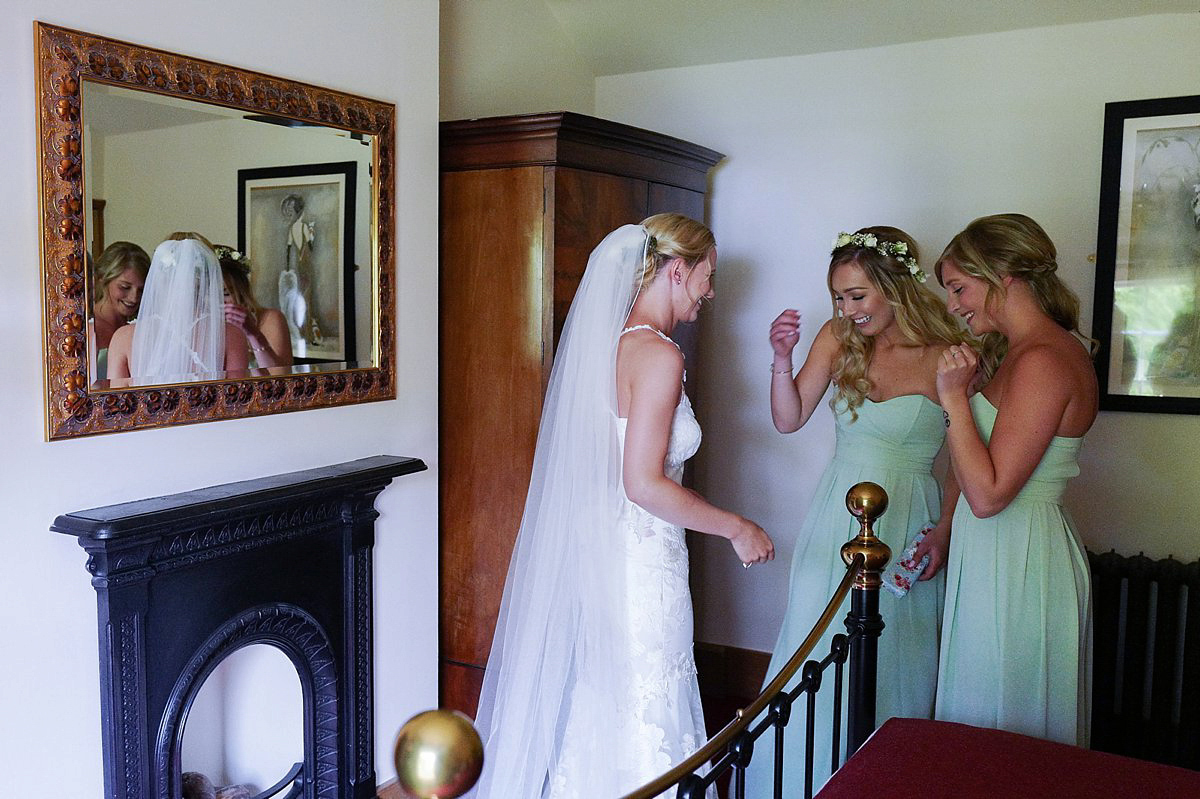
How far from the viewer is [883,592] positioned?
2.97 meters

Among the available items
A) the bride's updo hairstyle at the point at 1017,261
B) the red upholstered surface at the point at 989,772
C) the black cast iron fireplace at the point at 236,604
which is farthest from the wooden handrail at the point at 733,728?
the black cast iron fireplace at the point at 236,604

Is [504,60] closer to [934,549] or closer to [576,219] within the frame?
[576,219]

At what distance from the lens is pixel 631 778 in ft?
8.85

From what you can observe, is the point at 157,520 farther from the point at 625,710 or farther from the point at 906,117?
the point at 906,117

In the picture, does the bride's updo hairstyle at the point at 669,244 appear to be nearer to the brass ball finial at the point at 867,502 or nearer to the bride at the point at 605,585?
the bride at the point at 605,585

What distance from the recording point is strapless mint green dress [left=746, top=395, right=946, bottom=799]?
295cm

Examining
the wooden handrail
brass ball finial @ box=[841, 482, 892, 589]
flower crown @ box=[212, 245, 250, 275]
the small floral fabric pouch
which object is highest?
flower crown @ box=[212, 245, 250, 275]

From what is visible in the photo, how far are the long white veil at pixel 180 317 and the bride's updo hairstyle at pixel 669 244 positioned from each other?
1.06 meters

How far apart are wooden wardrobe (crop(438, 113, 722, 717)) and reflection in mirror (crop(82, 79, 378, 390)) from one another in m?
0.46

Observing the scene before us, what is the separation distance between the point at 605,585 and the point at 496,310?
1043mm

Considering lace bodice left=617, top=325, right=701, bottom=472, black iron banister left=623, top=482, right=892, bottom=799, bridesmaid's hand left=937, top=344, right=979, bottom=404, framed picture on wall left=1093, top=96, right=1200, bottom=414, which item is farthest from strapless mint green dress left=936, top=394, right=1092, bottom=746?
framed picture on wall left=1093, top=96, right=1200, bottom=414

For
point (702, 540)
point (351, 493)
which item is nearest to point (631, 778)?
point (351, 493)

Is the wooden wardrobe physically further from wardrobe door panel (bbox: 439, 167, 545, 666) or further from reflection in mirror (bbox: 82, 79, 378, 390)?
reflection in mirror (bbox: 82, 79, 378, 390)

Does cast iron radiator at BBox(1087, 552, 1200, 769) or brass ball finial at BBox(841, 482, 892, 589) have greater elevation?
brass ball finial at BBox(841, 482, 892, 589)
